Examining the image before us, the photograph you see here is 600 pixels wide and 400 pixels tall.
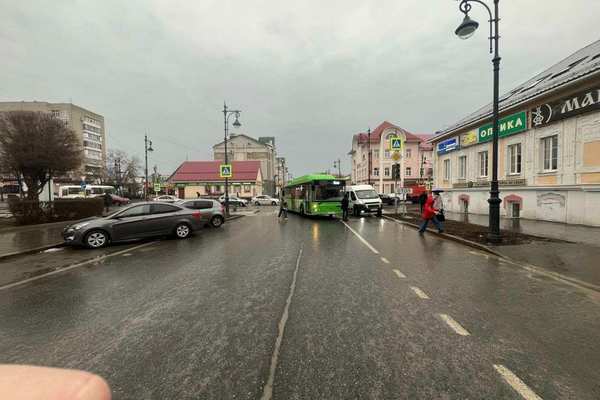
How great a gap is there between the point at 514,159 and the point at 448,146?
21.7ft

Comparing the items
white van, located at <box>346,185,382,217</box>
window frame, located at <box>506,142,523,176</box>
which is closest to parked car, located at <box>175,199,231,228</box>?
white van, located at <box>346,185,382,217</box>

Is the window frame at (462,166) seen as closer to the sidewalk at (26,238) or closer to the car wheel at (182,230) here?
the car wheel at (182,230)

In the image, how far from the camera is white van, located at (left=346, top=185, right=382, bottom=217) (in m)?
21.4

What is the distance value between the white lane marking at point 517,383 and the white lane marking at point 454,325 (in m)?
0.69

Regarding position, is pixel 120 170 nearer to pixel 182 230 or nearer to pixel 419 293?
pixel 182 230

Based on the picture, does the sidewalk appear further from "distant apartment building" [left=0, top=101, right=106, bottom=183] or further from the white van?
"distant apartment building" [left=0, top=101, right=106, bottom=183]

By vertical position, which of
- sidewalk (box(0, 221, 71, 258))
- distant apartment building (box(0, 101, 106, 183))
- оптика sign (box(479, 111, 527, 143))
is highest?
distant apartment building (box(0, 101, 106, 183))

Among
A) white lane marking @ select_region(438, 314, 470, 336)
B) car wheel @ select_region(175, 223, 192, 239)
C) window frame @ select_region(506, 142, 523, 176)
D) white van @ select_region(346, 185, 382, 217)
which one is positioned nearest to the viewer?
white lane marking @ select_region(438, 314, 470, 336)

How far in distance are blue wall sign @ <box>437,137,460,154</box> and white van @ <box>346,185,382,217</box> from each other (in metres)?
6.95

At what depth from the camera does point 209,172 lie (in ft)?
186

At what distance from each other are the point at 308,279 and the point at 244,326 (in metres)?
2.21

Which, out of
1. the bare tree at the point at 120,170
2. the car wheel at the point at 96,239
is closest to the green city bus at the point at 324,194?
the car wheel at the point at 96,239

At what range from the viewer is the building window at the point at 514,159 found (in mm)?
16203

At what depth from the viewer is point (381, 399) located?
2385 millimetres
